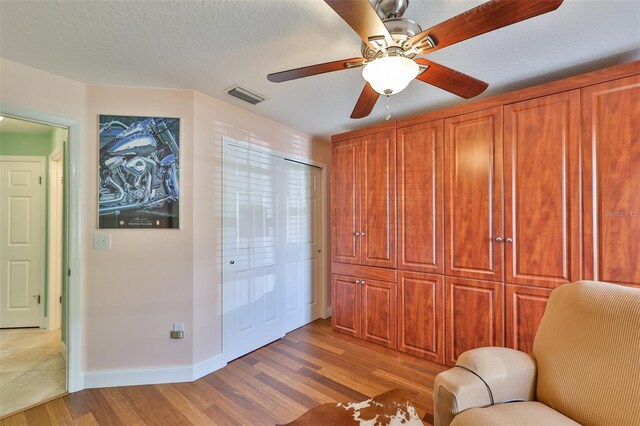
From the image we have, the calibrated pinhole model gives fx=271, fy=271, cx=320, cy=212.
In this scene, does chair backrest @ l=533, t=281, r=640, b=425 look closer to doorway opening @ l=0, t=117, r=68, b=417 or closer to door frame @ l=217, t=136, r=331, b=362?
door frame @ l=217, t=136, r=331, b=362

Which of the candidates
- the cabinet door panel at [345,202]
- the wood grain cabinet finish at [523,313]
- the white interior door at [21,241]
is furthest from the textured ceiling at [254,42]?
the white interior door at [21,241]

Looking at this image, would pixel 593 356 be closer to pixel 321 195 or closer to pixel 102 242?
pixel 321 195

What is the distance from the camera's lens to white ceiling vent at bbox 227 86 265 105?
2193 mm

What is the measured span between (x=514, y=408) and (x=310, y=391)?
1371 millimetres

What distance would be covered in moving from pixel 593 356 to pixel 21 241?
5.12 meters

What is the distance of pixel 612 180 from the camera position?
1.70 metres

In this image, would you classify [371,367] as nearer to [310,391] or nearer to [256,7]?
[310,391]

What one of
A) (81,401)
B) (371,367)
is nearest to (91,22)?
(81,401)

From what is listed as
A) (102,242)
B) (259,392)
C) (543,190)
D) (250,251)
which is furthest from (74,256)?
(543,190)

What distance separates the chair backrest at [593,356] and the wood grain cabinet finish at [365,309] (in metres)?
1.37

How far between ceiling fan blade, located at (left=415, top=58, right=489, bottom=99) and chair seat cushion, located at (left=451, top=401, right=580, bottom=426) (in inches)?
59.5

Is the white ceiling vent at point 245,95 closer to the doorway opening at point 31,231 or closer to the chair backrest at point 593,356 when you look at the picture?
the doorway opening at point 31,231

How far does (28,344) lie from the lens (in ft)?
9.06

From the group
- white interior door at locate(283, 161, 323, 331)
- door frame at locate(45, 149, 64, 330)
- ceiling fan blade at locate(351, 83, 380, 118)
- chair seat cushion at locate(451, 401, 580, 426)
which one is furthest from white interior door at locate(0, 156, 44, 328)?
chair seat cushion at locate(451, 401, 580, 426)
